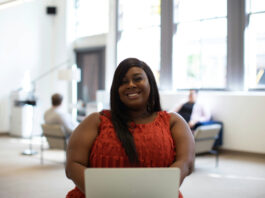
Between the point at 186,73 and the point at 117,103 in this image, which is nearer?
the point at 117,103

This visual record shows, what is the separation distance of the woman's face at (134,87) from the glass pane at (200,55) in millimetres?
6309

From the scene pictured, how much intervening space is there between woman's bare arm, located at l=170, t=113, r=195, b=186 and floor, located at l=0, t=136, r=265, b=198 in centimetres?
263

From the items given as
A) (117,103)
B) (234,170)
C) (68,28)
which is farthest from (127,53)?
(117,103)

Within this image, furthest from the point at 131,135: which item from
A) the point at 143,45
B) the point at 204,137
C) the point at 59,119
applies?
the point at 143,45

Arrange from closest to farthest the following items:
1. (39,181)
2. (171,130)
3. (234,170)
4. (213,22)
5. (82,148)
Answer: (82,148)
(171,130)
(39,181)
(234,170)
(213,22)

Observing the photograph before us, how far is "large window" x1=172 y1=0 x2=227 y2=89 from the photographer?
298 inches

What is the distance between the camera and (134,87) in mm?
1537

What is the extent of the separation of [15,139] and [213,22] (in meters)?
5.83

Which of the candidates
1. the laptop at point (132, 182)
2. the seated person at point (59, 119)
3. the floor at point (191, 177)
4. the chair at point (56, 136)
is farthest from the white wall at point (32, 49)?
the laptop at point (132, 182)

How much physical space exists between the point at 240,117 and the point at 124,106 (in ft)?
19.1

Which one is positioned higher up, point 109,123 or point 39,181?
point 109,123

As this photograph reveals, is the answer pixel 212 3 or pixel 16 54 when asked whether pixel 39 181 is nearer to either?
pixel 212 3

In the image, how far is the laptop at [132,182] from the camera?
1138 millimetres

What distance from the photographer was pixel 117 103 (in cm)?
158
